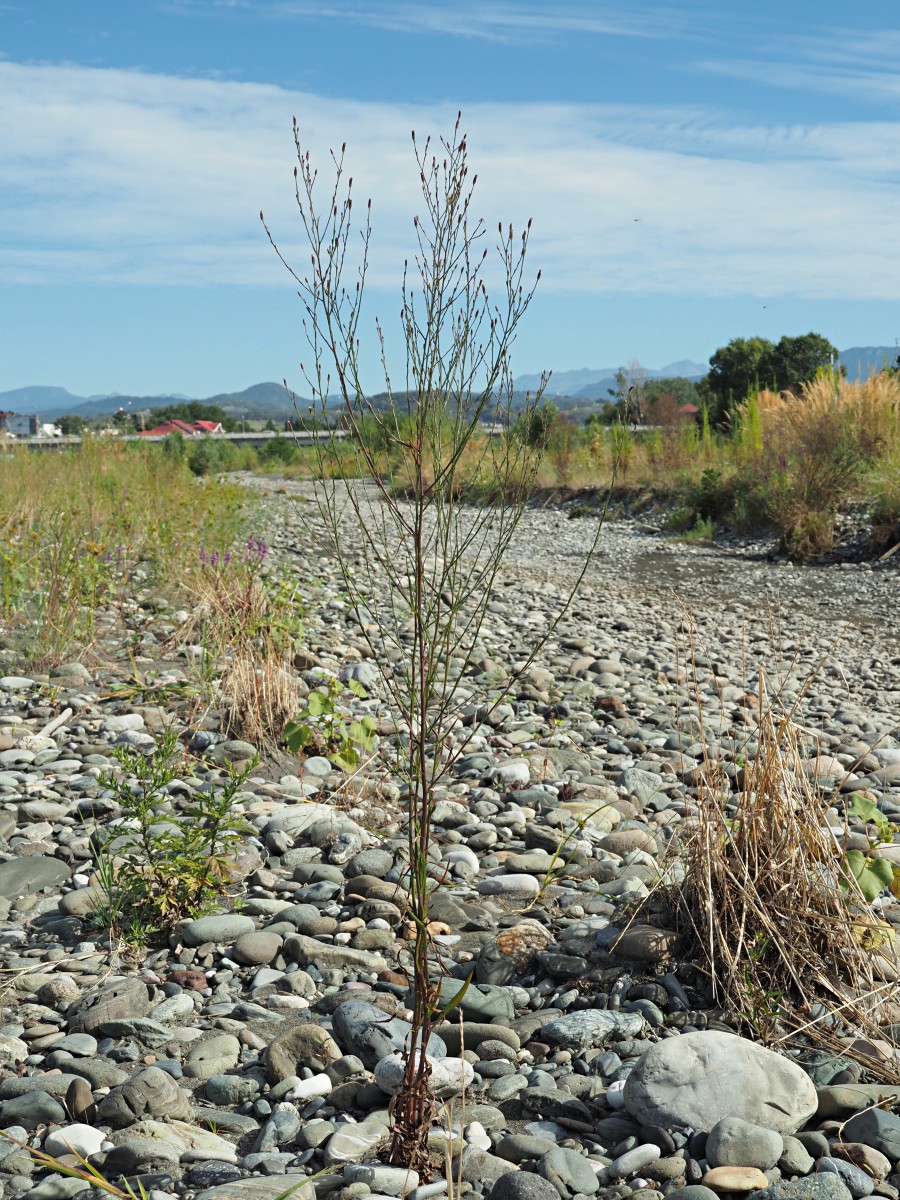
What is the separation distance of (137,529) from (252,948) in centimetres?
609

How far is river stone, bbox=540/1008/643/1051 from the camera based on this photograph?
2.53m

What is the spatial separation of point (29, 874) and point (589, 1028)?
1926mm

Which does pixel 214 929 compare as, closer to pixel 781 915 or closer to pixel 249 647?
pixel 781 915

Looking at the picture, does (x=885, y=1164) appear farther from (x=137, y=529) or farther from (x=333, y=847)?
(x=137, y=529)

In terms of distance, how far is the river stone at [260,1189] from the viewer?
1892 millimetres

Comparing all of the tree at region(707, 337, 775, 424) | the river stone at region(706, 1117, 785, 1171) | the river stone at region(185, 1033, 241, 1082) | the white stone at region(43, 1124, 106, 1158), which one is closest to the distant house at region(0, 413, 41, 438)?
the river stone at region(185, 1033, 241, 1082)

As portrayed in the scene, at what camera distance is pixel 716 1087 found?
7.23ft

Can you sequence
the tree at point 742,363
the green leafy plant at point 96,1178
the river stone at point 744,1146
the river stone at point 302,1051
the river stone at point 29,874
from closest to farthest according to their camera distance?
the green leafy plant at point 96,1178
the river stone at point 744,1146
the river stone at point 302,1051
the river stone at point 29,874
the tree at point 742,363

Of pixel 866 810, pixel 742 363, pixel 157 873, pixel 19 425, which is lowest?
pixel 157 873

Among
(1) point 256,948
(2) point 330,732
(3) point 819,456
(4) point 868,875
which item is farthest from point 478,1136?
(3) point 819,456

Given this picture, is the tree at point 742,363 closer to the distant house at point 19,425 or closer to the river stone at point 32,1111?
the distant house at point 19,425

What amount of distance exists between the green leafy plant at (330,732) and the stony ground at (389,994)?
0.11 metres

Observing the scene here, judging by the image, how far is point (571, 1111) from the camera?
2.29 meters

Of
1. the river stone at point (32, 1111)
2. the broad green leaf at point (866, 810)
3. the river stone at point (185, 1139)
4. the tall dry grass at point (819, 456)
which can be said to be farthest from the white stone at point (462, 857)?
the tall dry grass at point (819, 456)
